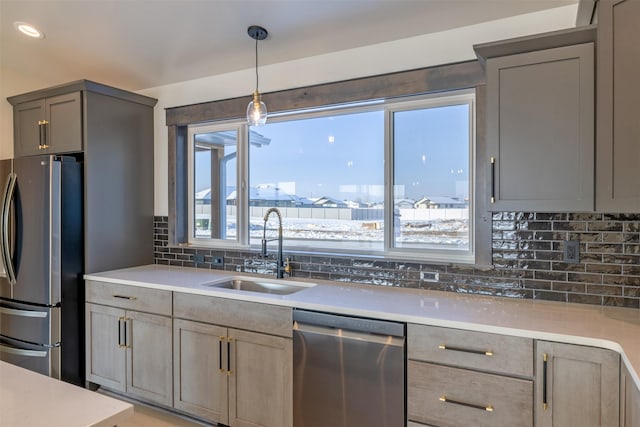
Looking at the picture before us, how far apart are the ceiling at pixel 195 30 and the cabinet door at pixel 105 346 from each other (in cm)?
194

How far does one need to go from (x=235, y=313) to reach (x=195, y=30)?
6.25ft

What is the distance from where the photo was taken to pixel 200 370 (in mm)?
2408

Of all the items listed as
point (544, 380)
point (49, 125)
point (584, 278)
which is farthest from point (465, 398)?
point (49, 125)

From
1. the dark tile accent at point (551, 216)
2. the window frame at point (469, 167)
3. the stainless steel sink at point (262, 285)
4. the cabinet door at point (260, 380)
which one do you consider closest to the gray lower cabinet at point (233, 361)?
the cabinet door at point (260, 380)

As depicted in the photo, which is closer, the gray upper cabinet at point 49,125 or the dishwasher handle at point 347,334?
the dishwasher handle at point 347,334

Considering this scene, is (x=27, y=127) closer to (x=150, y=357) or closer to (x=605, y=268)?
(x=150, y=357)

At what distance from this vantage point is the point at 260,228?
3.18m

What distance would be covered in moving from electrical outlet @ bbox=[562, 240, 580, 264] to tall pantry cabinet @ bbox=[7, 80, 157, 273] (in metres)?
3.16

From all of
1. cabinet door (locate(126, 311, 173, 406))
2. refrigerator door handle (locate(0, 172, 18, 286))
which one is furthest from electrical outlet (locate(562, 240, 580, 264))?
refrigerator door handle (locate(0, 172, 18, 286))

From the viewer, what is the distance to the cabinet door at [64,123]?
2980mm

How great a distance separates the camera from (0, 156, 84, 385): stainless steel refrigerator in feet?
9.23

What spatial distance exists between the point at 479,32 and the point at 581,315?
1616 millimetres

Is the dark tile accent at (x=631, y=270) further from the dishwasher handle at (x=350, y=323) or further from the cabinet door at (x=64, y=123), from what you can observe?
the cabinet door at (x=64, y=123)

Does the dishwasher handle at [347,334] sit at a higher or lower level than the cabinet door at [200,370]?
higher
